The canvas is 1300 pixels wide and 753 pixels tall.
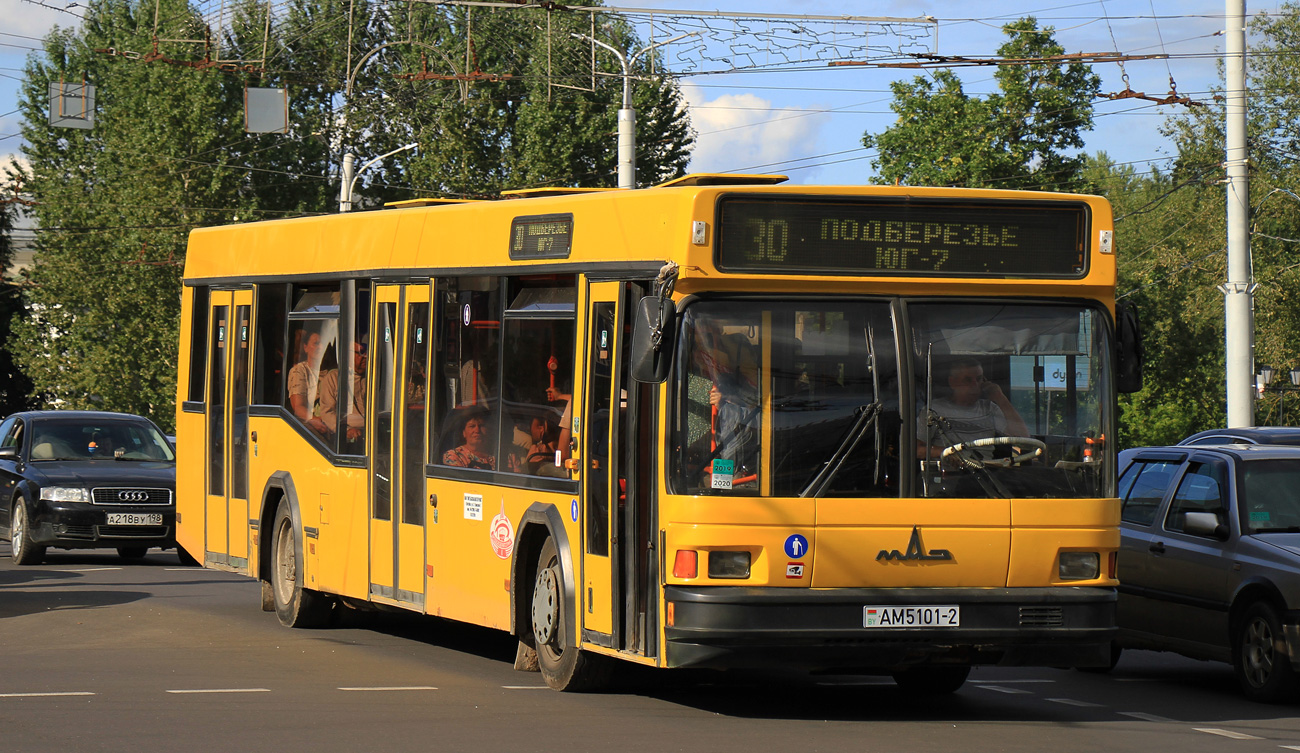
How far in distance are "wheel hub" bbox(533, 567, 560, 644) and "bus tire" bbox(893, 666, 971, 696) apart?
6.83ft

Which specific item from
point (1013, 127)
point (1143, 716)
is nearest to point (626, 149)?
point (1143, 716)

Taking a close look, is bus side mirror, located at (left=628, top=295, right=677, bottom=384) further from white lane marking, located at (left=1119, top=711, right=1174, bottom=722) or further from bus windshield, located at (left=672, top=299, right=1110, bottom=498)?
white lane marking, located at (left=1119, top=711, right=1174, bottom=722)

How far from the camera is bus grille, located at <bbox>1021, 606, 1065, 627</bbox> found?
382 inches

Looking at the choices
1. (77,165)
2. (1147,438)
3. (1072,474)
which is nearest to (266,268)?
(1072,474)

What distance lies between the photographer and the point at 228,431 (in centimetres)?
1614

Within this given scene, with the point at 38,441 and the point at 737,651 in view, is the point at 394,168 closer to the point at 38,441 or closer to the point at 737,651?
the point at 38,441

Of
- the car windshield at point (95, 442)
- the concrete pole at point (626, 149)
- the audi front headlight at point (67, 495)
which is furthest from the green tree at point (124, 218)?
the audi front headlight at point (67, 495)

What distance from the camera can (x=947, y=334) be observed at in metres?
9.79

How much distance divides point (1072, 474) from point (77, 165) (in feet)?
202

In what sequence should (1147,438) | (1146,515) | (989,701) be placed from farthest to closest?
(1147,438)
(1146,515)
(989,701)

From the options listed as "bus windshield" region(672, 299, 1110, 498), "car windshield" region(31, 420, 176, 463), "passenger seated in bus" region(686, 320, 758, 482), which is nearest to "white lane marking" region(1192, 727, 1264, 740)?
"bus windshield" region(672, 299, 1110, 498)

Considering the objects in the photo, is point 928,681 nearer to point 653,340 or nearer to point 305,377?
point 653,340

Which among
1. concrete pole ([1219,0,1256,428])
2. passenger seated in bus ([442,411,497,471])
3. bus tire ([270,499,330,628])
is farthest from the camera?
concrete pole ([1219,0,1256,428])

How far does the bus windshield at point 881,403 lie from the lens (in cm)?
946
